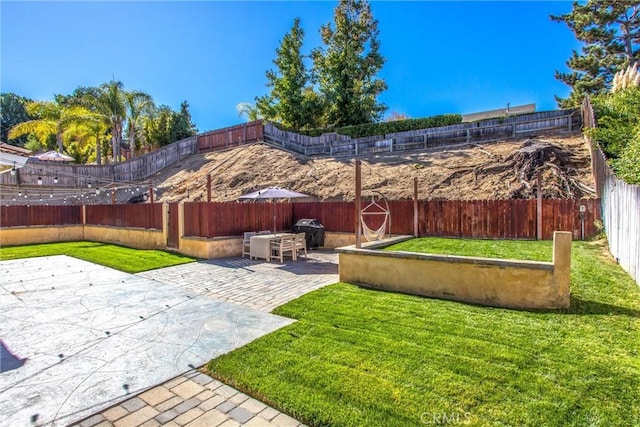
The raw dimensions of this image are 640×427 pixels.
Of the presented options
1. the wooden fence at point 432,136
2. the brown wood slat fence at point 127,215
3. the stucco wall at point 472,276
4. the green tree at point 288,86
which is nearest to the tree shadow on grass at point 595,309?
the stucco wall at point 472,276

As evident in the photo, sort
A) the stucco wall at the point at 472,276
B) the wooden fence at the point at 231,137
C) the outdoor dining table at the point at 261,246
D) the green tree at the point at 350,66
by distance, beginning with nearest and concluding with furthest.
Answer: the stucco wall at the point at 472,276 → the outdoor dining table at the point at 261,246 → the wooden fence at the point at 231,137 → the green tree at the point at 350,66

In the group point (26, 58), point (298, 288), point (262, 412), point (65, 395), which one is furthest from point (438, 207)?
point (26, 58)

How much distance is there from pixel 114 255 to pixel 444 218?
10359mm

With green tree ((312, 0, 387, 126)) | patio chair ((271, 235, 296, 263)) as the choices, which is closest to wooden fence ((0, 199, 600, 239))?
patio chair ((271, 235, 296, 263))

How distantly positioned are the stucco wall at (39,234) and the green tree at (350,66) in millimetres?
17717

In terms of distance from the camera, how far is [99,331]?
414 cm

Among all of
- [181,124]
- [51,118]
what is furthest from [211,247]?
[51,118]

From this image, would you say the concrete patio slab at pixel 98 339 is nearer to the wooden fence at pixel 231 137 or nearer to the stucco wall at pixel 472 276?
the stucco wall at pixel 472 276

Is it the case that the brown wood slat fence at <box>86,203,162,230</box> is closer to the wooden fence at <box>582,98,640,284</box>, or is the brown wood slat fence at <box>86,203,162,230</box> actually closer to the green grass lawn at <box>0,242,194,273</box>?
the green grass lawn at <box>0,242,194,273</box>

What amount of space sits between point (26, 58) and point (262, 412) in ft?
49.2

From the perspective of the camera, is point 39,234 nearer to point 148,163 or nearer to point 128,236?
point 128,236

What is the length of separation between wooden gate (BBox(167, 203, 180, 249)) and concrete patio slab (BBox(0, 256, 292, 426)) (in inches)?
145

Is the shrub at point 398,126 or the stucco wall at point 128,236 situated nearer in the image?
the stucco wall at point 128,236

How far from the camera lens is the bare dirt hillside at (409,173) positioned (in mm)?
11984
